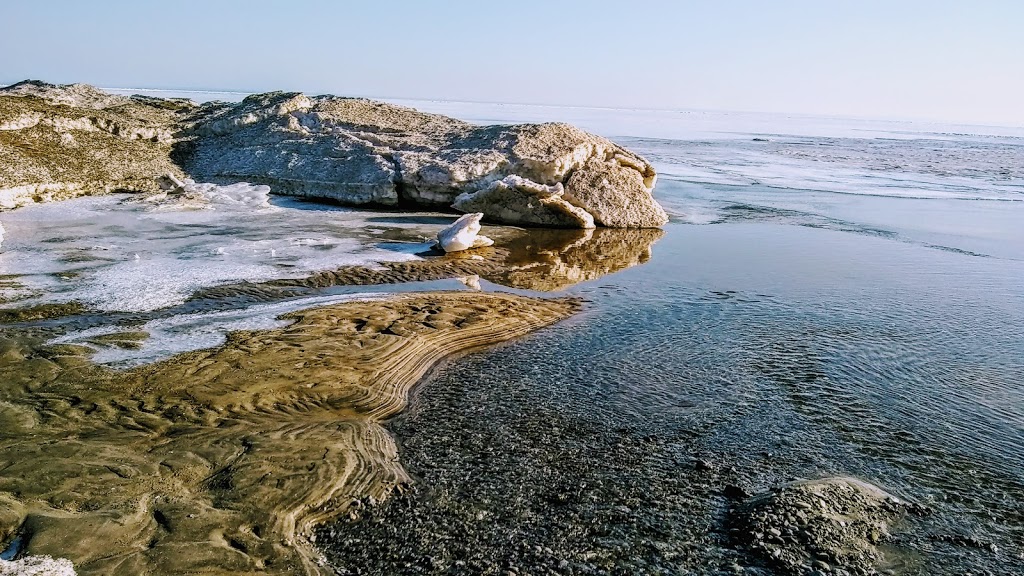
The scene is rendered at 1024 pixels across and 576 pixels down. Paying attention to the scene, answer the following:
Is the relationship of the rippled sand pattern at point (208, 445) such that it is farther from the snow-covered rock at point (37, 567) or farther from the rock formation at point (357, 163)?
the rock formation at point (357, 163)

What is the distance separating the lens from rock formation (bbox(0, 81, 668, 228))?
14.5 meters

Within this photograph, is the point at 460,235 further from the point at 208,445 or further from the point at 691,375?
the point at 208,445

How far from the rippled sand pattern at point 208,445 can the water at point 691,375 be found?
410 mm

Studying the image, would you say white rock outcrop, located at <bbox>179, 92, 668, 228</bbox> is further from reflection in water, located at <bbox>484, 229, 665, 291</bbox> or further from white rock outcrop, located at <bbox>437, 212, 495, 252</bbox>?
white rock outcrop, located at <bbox>437, 212, 495, 252</bbox>

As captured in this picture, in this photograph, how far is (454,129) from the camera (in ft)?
60.0

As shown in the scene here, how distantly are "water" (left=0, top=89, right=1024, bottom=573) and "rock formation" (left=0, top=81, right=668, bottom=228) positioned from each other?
1.37 m

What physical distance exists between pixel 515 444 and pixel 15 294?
6533mm

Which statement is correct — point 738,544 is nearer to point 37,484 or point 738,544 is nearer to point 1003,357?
point 37,484

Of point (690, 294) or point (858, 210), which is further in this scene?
point (858, 210)

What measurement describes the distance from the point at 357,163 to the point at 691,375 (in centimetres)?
1116

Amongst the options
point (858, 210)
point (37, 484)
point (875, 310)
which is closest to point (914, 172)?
point (858, 210)

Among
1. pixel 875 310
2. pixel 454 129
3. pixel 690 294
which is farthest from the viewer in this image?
pixel 454 129

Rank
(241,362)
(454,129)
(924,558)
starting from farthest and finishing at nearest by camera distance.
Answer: (454,129), (241,362), (924,558)

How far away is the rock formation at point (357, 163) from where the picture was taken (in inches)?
572
